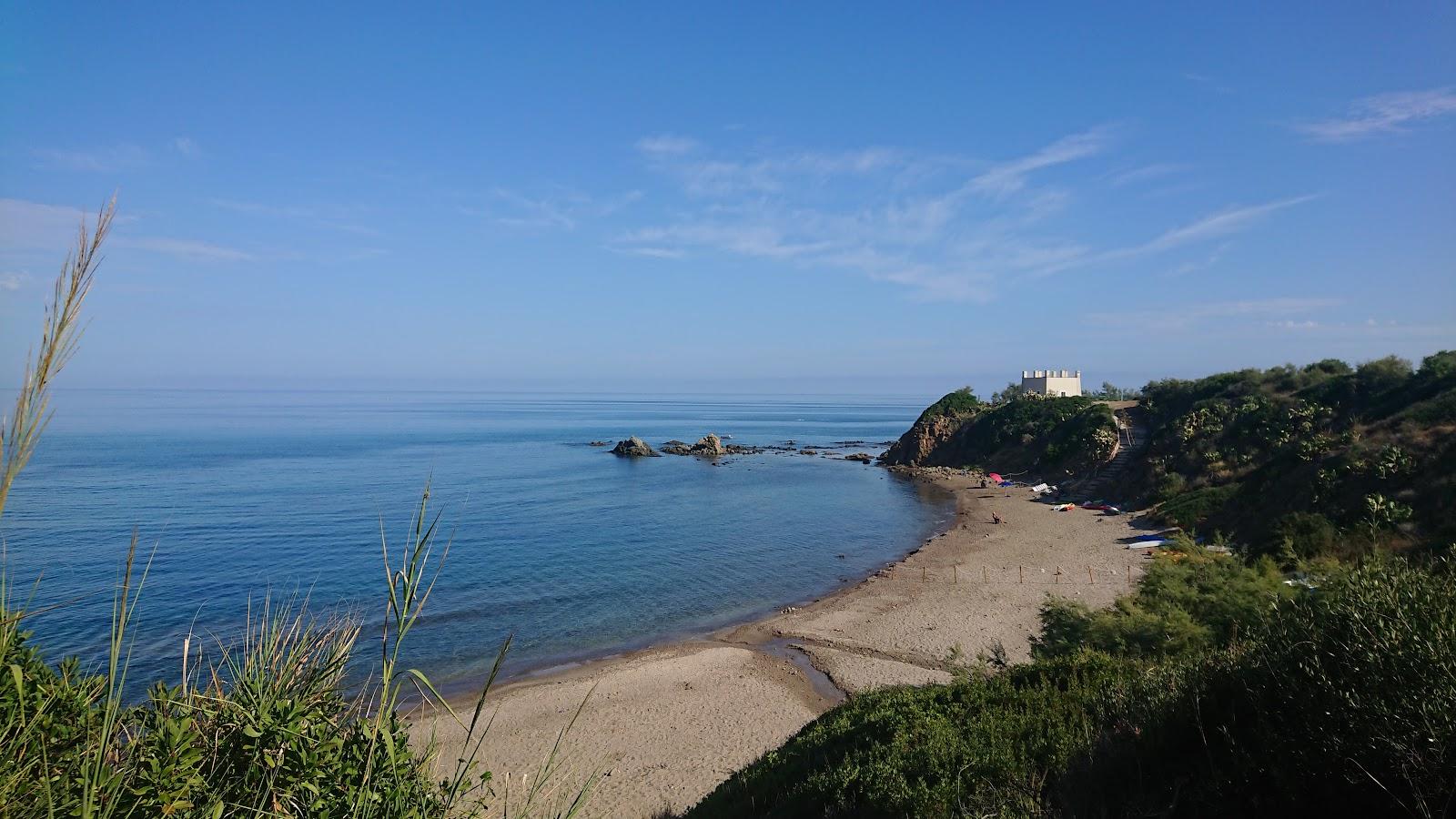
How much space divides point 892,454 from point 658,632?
53.5 meters

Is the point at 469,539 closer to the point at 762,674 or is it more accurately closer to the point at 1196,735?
the point at 762,674

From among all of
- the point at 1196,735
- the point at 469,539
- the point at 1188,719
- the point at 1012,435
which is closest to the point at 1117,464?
the point at 1012,435

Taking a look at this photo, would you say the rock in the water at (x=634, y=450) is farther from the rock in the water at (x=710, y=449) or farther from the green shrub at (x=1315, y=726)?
the green shrub at (x=1315, y=726)

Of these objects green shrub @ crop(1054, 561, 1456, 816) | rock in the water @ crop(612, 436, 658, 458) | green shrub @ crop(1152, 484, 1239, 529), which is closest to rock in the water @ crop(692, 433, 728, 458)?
rock in the water @ crop(612, 436, 658, 458)

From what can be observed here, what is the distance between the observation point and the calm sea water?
22547mm

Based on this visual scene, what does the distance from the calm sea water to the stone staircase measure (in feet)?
28.7

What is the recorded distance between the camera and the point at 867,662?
20.1 meters

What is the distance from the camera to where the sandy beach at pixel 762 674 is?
14.7 meters

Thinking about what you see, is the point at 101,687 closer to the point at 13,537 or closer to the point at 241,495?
the point at 13,537

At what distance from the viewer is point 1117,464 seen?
46.8m

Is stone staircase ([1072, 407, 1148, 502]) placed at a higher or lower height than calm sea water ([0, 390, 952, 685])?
higher

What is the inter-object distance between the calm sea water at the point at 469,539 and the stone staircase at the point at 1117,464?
344 inches

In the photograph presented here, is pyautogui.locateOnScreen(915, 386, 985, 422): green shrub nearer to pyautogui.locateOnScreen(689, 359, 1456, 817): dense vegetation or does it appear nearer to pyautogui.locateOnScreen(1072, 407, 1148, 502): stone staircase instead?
pyautogui.locateOnScreen(1072, 407, 1148, 502): stone staircase

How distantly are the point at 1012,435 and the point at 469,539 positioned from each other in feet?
147
